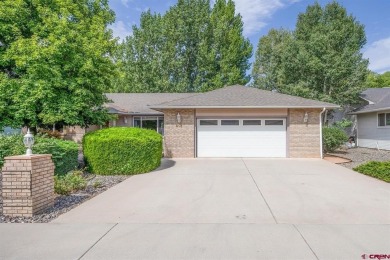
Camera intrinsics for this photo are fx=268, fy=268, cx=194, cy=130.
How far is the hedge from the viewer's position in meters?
7.58

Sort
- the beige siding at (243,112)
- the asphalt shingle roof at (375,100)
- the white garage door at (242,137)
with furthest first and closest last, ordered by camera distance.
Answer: the asphalt shingle roof at (375,100) → the white garage door at (242,137) → the beige siding at (243,112)

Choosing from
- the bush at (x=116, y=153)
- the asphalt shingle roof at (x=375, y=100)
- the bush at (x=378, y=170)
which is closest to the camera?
the bush at (x=378, y=170)

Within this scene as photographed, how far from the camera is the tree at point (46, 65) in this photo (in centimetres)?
1022

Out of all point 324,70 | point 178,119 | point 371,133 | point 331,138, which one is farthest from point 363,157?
point 178,119

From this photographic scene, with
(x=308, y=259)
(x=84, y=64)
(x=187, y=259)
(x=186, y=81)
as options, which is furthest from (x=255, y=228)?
(x=186, y=81)

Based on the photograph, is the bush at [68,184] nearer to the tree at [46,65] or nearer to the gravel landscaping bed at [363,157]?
the tree at [46,65]

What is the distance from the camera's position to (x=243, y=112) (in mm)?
14008

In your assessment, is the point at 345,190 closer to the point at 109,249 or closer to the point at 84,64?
the point at 109,249

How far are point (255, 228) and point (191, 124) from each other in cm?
997

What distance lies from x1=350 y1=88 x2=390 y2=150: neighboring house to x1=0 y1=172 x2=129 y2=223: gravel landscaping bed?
16322mm

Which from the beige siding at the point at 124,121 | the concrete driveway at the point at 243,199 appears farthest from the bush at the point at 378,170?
the beige siding at the point at 124,121

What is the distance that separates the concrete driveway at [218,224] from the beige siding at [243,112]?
6.53 m

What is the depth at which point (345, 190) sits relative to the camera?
700 centimetres

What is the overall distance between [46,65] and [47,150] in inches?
169
